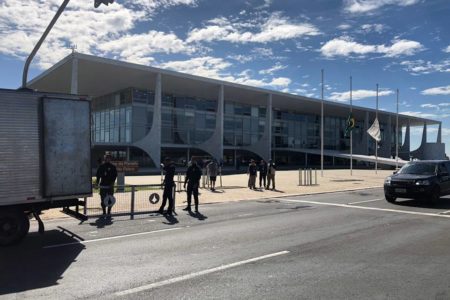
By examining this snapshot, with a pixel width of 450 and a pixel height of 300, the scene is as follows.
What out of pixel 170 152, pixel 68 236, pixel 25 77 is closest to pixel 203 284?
pixel 68 236

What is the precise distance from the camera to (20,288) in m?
5.57

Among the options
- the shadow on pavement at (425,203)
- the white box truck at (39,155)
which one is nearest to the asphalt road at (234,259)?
the white box truck at (39,155)

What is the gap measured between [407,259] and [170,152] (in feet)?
161

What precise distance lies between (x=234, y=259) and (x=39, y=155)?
15.0 feet

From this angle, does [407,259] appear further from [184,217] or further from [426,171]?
[426,171]

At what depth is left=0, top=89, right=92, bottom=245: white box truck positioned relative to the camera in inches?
327

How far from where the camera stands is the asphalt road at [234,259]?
5480mm

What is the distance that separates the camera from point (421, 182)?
1517 cm

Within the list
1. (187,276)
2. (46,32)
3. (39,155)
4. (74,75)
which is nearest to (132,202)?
(39,155)

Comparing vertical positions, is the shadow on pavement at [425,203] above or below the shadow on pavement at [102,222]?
below

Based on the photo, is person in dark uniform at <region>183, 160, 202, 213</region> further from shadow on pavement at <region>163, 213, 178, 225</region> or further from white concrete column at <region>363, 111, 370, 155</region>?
white concrete column at <region>363, 111, 370, 155</region>

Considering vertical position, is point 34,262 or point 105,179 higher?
point 105,179

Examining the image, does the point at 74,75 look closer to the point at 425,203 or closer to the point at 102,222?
the point at 102,222

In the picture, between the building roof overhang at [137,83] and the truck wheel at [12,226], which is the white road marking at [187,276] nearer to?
the truck wheel at [12,226]
